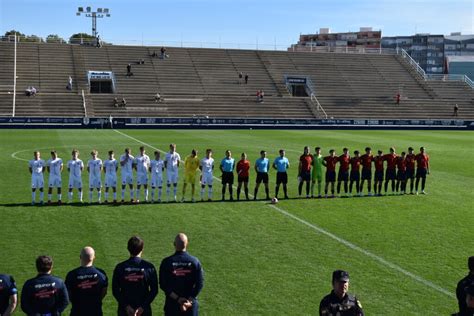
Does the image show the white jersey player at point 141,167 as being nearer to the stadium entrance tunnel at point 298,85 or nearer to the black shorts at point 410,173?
the black shorts at point 410,173

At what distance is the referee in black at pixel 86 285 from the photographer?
705 cm

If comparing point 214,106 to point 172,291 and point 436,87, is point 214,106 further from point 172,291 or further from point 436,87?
point 172,291

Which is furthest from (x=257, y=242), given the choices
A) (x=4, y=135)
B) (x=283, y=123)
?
(x=283, y=123)

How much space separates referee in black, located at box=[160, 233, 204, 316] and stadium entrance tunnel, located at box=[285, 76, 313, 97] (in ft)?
205

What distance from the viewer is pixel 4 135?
42094mm

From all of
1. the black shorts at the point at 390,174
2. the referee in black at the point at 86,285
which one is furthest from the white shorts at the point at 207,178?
the referee in black at the point at 86,285

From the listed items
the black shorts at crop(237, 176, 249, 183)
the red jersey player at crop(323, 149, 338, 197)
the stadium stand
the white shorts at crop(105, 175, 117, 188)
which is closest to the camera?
the white shorts at crop(105, 175, 117, 188)

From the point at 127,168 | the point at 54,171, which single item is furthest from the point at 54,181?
the point at 127,168

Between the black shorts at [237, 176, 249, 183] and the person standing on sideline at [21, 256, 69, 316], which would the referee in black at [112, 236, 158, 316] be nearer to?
the person standing on sideline at [21, 256, 69, 316]

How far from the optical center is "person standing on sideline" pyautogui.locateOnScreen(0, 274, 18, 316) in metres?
6.92

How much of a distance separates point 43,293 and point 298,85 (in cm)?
6543

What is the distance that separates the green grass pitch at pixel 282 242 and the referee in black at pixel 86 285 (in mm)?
2353

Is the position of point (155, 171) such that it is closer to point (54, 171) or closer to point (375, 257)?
point (54, 171)

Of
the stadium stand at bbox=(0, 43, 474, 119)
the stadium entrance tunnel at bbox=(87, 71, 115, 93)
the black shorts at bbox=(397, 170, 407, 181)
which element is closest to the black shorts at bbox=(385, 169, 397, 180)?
the black shorts at bbox=(397, 170, 407, 181)
